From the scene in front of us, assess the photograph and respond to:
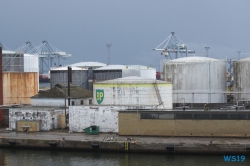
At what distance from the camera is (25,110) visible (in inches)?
1682

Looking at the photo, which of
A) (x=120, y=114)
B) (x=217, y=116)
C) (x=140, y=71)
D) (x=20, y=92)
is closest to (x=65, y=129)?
(x=120, y=114)

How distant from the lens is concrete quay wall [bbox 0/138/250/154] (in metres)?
34.9

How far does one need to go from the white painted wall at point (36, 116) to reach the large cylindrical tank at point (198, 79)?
12355mm

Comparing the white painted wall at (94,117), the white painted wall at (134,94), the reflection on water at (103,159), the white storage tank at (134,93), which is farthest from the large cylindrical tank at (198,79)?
the reflection on water at (103,159)

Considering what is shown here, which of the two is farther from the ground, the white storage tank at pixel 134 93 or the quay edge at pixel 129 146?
the white storage tank at pixel 134 93

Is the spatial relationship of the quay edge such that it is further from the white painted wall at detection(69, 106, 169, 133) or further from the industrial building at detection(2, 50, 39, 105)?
the industrial building at detection(2, 50, 39, 105)

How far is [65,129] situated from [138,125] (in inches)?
297

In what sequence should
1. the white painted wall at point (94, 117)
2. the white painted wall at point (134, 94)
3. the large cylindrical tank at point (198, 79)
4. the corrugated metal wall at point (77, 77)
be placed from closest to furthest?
the white painted wall at point (94, 117)
the white painted wall at point (134, 94)
the large cylindrical tank at point (198, 79)
the corrugated metal wall at point (77, 77)

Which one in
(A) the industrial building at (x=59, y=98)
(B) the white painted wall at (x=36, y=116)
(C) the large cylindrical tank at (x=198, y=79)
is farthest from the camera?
(C) the large cylindrical tank at (x=198, y=79)

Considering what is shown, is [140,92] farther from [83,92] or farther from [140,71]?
[140,71]

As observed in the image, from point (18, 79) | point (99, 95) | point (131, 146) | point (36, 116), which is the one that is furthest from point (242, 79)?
point (18, 79)

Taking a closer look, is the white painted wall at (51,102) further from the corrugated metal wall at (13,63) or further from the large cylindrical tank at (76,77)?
the large cylindrical tank at (76,77)

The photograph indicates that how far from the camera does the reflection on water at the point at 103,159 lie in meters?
33.8

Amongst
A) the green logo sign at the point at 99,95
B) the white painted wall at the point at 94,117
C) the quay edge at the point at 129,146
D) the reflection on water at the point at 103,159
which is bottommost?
Result: the reflection on water at the point at 103,159
